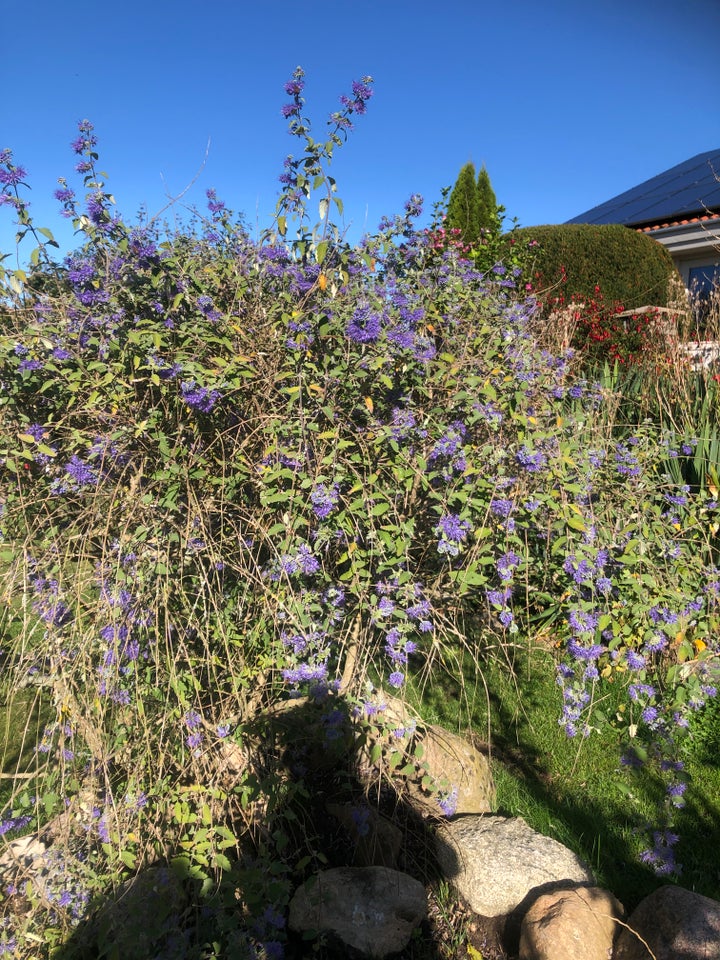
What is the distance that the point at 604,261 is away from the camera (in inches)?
342

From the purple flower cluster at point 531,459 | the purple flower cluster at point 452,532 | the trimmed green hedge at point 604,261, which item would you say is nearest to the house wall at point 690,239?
the trimmed green hedge at point 604,261

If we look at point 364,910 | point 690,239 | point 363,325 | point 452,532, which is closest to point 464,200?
point 690,239

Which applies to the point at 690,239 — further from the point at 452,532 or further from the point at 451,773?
the point at 452,532

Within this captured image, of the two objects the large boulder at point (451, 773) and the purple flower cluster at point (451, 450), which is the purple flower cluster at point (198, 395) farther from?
the large boulder at point (451, 773)

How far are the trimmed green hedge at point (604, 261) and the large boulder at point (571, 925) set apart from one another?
7.45 m

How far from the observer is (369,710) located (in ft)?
6.35

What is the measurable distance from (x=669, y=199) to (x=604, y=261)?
4.63 meters

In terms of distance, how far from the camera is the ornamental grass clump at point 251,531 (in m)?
1.88

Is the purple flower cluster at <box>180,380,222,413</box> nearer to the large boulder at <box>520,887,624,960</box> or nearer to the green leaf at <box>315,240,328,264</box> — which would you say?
the green leaf at <box>315,240,328,264</box>

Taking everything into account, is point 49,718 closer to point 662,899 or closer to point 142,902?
point 142,902

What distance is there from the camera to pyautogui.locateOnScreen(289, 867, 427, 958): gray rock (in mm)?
1979

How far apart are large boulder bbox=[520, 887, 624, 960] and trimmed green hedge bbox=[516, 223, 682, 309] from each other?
745 centimetres

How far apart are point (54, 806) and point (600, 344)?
20.2 ft

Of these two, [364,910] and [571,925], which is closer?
[571,925]
